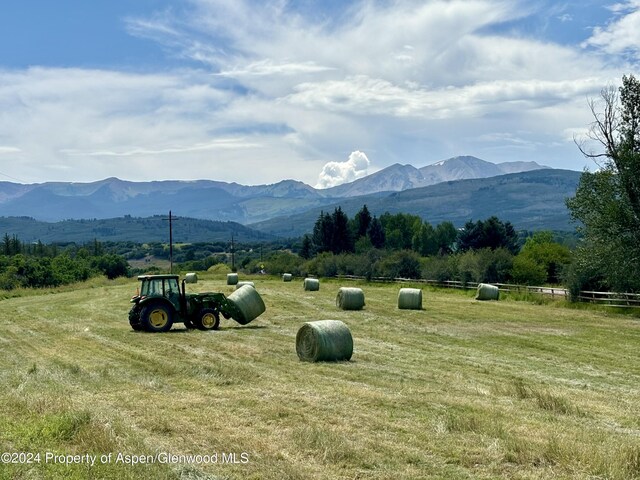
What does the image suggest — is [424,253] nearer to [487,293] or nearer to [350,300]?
[487,293]

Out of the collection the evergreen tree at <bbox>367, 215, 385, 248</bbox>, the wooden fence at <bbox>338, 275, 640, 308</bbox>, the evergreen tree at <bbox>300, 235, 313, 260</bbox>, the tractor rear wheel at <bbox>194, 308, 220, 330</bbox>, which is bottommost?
the wooden fence at <bbox>338, 275, 640, 308</bbox>

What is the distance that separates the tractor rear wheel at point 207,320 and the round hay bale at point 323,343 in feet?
25.9

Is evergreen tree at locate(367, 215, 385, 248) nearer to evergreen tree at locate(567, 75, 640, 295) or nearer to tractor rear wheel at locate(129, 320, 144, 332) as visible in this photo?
evergreen tree at locate(567, 75, 640, 295)

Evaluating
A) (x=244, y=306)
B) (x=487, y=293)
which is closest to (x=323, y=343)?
(x=244, y=306)

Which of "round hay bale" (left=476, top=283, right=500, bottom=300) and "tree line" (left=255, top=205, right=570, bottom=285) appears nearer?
"round hay bale" (left=476, top=283, right=500, bottom=300)

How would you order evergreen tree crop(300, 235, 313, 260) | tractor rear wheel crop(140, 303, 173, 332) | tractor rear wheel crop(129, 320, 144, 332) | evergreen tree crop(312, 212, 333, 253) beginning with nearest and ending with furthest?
tractor rear wheel crop(140, 303, 173, 332) → tractor rear wheel crop(129, 320, 144, 332) → evergreen tree crop(312, 212, 333, 253) → evergreen tree crop(300, 235, 313, 260)

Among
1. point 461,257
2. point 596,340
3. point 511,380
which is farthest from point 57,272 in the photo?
point 511,380

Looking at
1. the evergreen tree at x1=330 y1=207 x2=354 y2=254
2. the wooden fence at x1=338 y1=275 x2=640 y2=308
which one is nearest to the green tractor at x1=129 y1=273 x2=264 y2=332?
the wooden fence at x1=338 y1=275 x2=640 y2=308

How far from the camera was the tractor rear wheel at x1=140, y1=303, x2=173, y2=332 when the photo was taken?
25.0 metres

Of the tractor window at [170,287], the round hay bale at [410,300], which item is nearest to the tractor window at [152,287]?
the tractor window at [170,287]

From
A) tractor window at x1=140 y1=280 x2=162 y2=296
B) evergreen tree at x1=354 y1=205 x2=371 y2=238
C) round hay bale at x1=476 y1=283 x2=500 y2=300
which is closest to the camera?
tractor window at x1=140 y1=280 x2=162 y2=296

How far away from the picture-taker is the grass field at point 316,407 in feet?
27.9

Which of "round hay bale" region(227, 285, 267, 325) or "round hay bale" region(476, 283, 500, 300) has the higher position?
"round hay bale" region(227, 285, 267, 325)

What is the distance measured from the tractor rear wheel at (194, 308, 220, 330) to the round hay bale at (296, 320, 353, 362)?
311 inches
